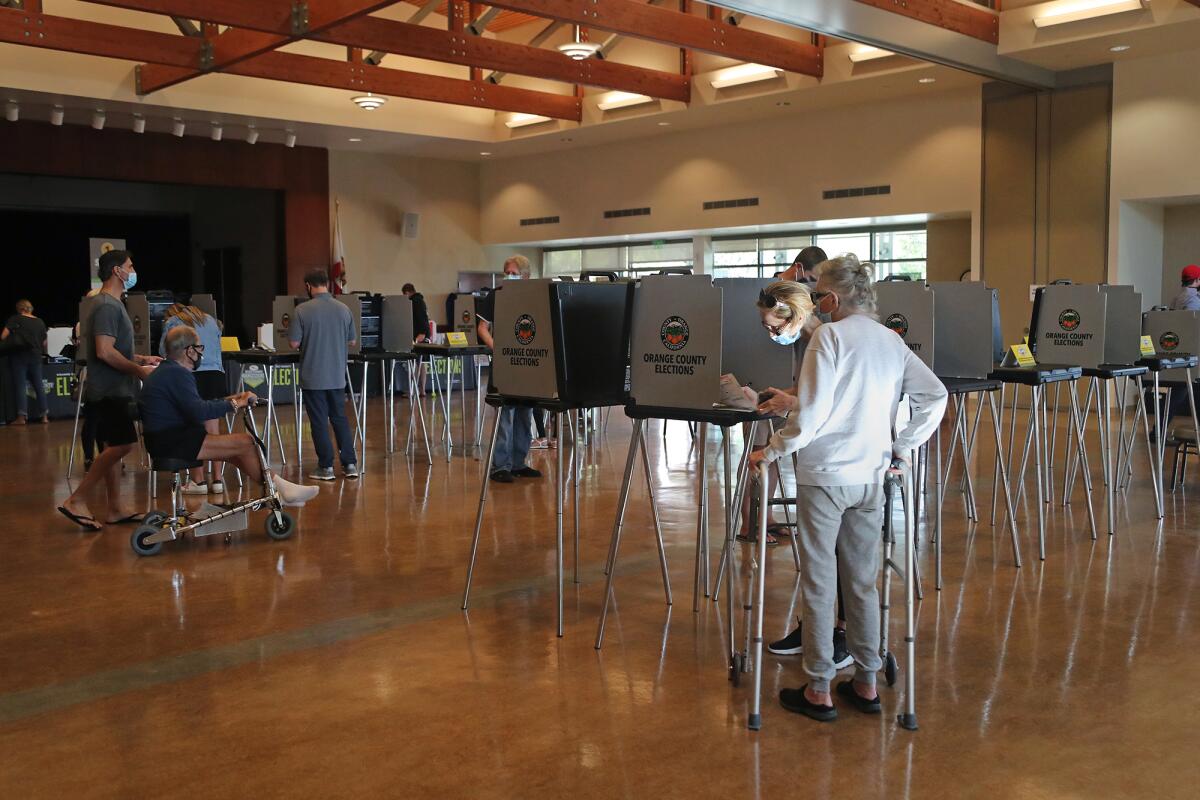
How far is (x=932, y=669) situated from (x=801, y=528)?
879 mm

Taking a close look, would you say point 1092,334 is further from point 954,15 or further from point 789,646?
point 954,15

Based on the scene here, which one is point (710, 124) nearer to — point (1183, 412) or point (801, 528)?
point (1183, 412)

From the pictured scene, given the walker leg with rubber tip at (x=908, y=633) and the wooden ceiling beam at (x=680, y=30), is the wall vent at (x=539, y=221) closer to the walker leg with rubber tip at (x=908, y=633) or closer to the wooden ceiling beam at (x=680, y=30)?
the wooden ceiling beam at (x=680, y=30)

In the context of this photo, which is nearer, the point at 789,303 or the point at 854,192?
the point at 789,303

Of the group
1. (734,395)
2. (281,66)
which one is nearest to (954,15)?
(281,66)

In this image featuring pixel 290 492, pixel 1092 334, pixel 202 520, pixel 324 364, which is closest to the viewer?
pixel 202 520

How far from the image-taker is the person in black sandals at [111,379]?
20.6ft

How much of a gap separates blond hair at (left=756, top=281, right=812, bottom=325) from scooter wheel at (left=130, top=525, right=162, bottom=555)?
370 centimetres

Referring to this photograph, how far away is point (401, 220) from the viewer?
1830 cm

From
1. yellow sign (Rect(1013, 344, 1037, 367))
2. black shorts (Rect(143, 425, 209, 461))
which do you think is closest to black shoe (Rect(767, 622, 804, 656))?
yellow sign (Rect(1013, 344, 1037, 367))

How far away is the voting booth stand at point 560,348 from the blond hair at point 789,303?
62cm

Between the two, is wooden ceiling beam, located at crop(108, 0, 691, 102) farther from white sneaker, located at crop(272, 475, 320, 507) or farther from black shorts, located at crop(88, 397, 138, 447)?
white sneaker, located at crop(272, 475, 320, 507)

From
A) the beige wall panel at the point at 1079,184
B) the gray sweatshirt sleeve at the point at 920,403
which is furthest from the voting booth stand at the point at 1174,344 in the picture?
the beige wall panel at the point at 1079,184

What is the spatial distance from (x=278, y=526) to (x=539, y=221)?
12937 mm
